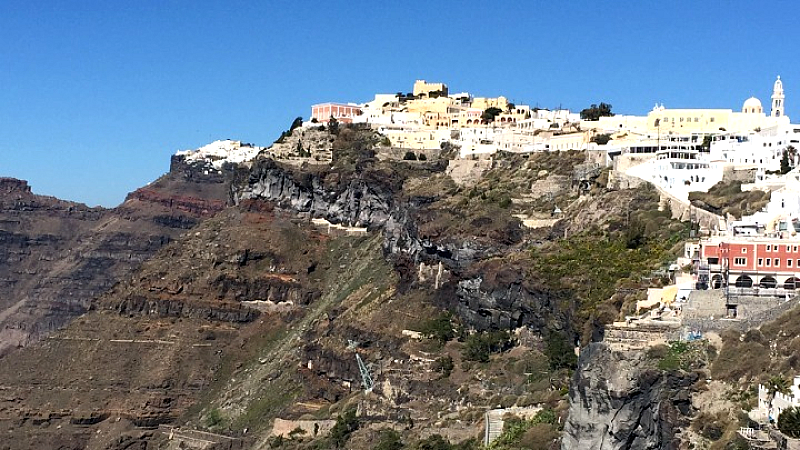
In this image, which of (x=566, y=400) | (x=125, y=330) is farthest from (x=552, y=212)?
(x=125, y=330)

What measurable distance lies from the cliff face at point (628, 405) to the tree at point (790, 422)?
681 centimetres

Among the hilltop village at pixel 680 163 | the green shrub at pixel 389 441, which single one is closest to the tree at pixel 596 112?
the hilltop village at pixel 680 163

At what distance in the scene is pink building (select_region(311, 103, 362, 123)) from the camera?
538 ft

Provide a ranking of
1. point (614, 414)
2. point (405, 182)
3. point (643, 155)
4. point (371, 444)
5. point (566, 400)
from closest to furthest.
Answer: point (614, 414) < point (566, 400) < point (371, 444) < point (643, 155) < point (405, 182)

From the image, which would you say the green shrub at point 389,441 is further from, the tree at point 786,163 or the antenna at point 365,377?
the tree at point 786,163

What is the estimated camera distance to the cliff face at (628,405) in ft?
197

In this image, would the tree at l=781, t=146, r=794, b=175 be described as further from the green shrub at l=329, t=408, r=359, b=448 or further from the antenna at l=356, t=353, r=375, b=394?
the antenna at l=356, t=353, r=375, b=394

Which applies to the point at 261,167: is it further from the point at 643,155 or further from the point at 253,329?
the point at 643,155

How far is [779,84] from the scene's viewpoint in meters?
113

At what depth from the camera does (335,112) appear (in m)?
164

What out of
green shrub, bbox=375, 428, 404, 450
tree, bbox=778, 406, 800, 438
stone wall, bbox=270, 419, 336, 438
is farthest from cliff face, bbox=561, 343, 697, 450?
stone wall, bbox=270, 419, 336, 438

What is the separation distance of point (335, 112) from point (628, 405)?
10647 centimetres

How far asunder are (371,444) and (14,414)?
62074mm

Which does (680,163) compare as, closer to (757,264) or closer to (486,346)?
(486,346)
